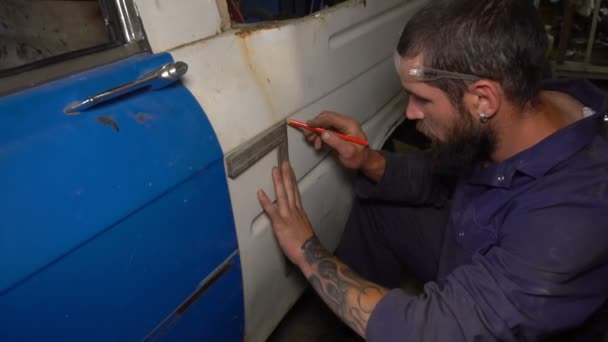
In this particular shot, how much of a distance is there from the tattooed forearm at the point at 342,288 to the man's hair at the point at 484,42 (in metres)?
0.52

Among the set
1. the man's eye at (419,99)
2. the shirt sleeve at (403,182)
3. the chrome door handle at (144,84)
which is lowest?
the shirt sleeve at (403,182)

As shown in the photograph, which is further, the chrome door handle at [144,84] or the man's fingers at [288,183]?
the man's fingers at [288,183]

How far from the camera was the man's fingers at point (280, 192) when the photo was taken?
113 centimetres

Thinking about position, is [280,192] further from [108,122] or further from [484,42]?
[484,42]

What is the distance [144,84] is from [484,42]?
750 millimetres

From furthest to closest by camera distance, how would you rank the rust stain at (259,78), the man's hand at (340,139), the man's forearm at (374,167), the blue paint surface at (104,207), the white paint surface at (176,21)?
the man's forearm at (374,167) → the man's hand at (340,139) → the rust stain at (259,78) → the white paint surface at (176,21) → the blue paint surface at (104,207)

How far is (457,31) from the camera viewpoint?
1.05 m

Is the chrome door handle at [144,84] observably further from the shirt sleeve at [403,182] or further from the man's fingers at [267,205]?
the shirt sleeve at [403,182]

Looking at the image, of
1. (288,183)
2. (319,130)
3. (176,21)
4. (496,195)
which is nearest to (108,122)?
(176,21)

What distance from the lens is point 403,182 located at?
1604mm

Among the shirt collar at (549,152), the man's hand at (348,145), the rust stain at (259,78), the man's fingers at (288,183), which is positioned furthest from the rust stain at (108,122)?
the shirt collar at (549,152)

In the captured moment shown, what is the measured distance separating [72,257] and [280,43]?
2.27 ft

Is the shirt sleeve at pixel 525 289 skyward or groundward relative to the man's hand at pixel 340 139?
groundward

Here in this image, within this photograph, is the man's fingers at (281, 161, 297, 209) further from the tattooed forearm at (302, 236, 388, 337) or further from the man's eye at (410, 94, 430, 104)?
the man's eye at (410, 94, 430, 104)
